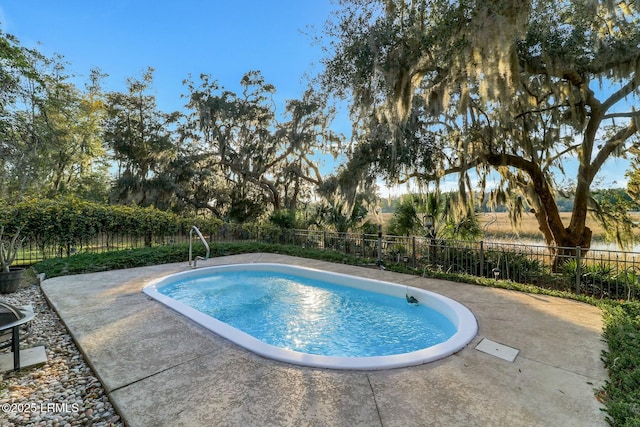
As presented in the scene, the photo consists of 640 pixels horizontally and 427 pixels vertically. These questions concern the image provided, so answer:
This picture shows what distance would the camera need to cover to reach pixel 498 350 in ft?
8.72

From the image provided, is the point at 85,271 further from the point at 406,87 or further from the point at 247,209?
the point at 247,209

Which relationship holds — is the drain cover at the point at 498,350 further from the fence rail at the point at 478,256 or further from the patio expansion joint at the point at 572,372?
the fence rail at the point at 478,256

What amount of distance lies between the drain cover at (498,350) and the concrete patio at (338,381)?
0.24ft

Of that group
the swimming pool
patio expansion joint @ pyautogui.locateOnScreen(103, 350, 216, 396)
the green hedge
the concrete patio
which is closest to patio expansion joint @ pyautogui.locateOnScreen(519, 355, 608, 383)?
the concrete patio

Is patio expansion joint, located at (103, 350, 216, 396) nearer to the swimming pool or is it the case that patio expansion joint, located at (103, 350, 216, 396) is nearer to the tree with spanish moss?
the swimming pool

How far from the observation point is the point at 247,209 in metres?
16.4

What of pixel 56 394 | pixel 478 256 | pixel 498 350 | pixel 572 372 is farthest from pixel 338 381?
pixel 478 256

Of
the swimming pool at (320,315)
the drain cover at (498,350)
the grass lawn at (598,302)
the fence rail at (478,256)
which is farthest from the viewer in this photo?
the fence rail at (478,256)

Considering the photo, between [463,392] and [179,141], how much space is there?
1645 centimetres

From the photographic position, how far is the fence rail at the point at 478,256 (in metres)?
4.98

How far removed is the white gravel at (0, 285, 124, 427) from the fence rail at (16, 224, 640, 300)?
564cm

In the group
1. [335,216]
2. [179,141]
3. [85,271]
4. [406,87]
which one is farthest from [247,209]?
[406,87]

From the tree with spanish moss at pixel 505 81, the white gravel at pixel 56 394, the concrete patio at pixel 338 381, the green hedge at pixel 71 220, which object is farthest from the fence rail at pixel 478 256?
the white gravel at pixel 56 394

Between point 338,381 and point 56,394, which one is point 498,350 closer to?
point 338,381
